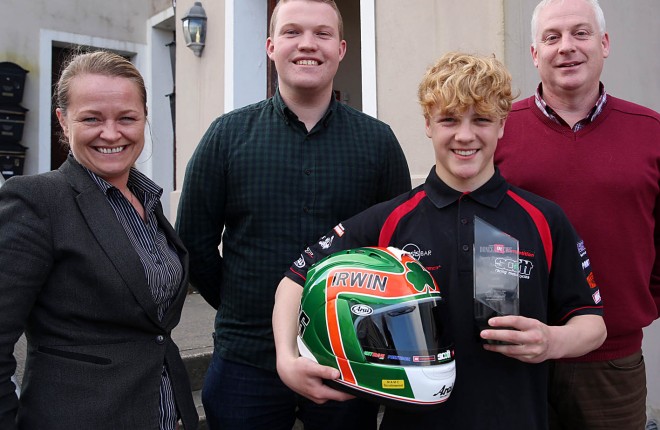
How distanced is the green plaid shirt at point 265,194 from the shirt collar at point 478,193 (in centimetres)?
53

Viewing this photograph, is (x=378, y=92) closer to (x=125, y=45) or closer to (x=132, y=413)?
(x=132, y=413)

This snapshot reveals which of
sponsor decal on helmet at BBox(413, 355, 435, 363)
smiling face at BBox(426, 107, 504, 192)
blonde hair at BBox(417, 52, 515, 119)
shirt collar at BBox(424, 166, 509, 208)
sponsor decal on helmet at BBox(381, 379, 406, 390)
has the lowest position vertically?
sponsor decal on helmet at BBox(381, 379, 406, 390)

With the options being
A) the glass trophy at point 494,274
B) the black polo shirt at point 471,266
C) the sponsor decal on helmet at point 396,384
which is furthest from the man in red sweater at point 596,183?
the sponsor decal on helmet at point 396,384

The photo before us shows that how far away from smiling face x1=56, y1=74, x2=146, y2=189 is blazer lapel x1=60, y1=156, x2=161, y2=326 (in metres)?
0.08

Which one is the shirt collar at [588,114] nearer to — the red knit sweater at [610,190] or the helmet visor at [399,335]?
the red knit sweater at [610,190]

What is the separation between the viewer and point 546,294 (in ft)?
5.35

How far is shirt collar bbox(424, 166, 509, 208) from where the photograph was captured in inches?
65.9

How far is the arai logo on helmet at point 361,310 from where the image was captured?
1489mm

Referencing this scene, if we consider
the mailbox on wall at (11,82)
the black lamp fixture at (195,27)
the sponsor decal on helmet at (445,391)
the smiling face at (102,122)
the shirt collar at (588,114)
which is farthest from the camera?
the mailbox on wall at (11,82)

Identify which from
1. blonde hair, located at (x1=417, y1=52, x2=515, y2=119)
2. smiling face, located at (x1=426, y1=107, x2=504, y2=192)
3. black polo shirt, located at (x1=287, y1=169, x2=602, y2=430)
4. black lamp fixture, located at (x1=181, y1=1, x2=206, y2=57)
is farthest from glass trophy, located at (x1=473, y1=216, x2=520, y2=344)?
black lamp fixture, located at (x1=181, y1=1, x2=206, y2=57)

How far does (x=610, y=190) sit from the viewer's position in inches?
81.1

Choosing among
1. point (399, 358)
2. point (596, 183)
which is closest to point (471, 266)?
point (399, 358)

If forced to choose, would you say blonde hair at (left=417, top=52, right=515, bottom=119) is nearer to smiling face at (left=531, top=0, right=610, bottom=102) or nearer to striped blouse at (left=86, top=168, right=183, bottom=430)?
smiling face at (left=531, top=0, right=610, bottom=102)

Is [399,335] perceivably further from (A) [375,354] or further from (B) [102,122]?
(B) [102,122]
